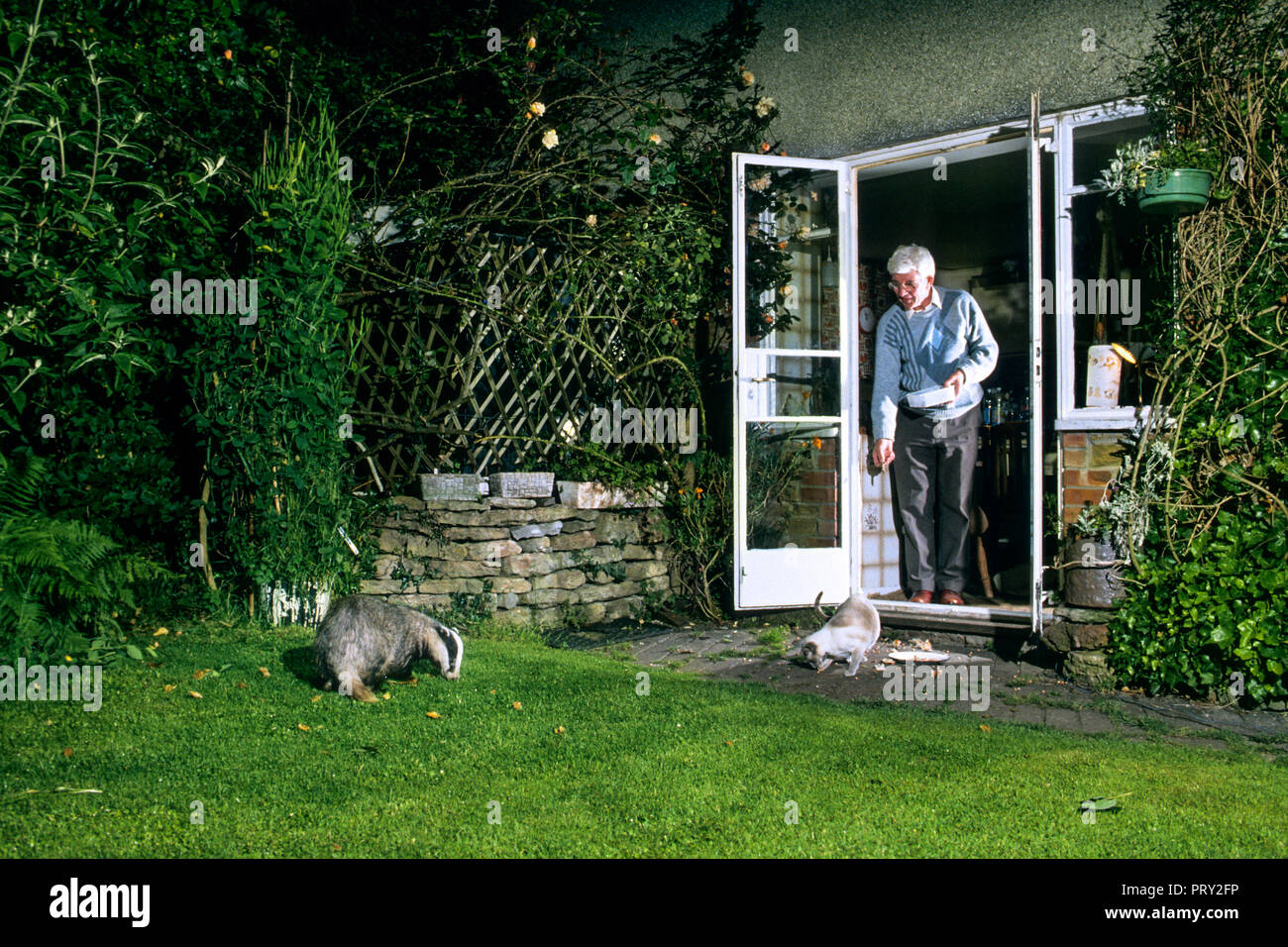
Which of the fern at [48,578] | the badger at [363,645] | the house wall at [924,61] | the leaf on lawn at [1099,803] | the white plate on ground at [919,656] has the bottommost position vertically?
the white plate on ground at [919,656]

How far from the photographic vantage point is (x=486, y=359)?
6.02 metres

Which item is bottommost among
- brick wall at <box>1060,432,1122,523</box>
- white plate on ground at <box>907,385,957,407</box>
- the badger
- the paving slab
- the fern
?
the paving slab

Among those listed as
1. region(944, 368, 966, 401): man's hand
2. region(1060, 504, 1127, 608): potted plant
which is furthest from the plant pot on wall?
region(944, 368, 966, 401): man's hand

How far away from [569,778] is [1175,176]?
359 cm

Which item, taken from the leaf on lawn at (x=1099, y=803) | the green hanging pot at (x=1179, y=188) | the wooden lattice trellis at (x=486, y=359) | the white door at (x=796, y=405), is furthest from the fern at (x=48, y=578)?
the green hanging pot at (x=1179, y=188)

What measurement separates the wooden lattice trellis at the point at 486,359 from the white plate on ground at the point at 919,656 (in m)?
2.25

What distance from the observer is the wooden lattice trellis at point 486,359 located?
5.86 metres

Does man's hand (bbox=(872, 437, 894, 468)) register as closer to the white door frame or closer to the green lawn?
the white door frame

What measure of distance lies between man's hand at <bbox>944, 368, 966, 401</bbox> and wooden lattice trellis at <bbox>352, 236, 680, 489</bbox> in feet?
6.18

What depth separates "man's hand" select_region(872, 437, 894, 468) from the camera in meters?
6.51

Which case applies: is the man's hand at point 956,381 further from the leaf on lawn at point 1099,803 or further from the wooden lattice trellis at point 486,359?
the leaf on lawn at point 1099,803

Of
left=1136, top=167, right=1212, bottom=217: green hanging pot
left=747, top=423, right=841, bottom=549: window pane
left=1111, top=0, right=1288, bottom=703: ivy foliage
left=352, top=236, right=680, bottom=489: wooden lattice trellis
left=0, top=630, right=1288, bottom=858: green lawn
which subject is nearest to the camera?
left=0, top=630, right=1288, bottom=858: green lawn

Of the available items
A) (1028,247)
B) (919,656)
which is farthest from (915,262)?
(919,656)
